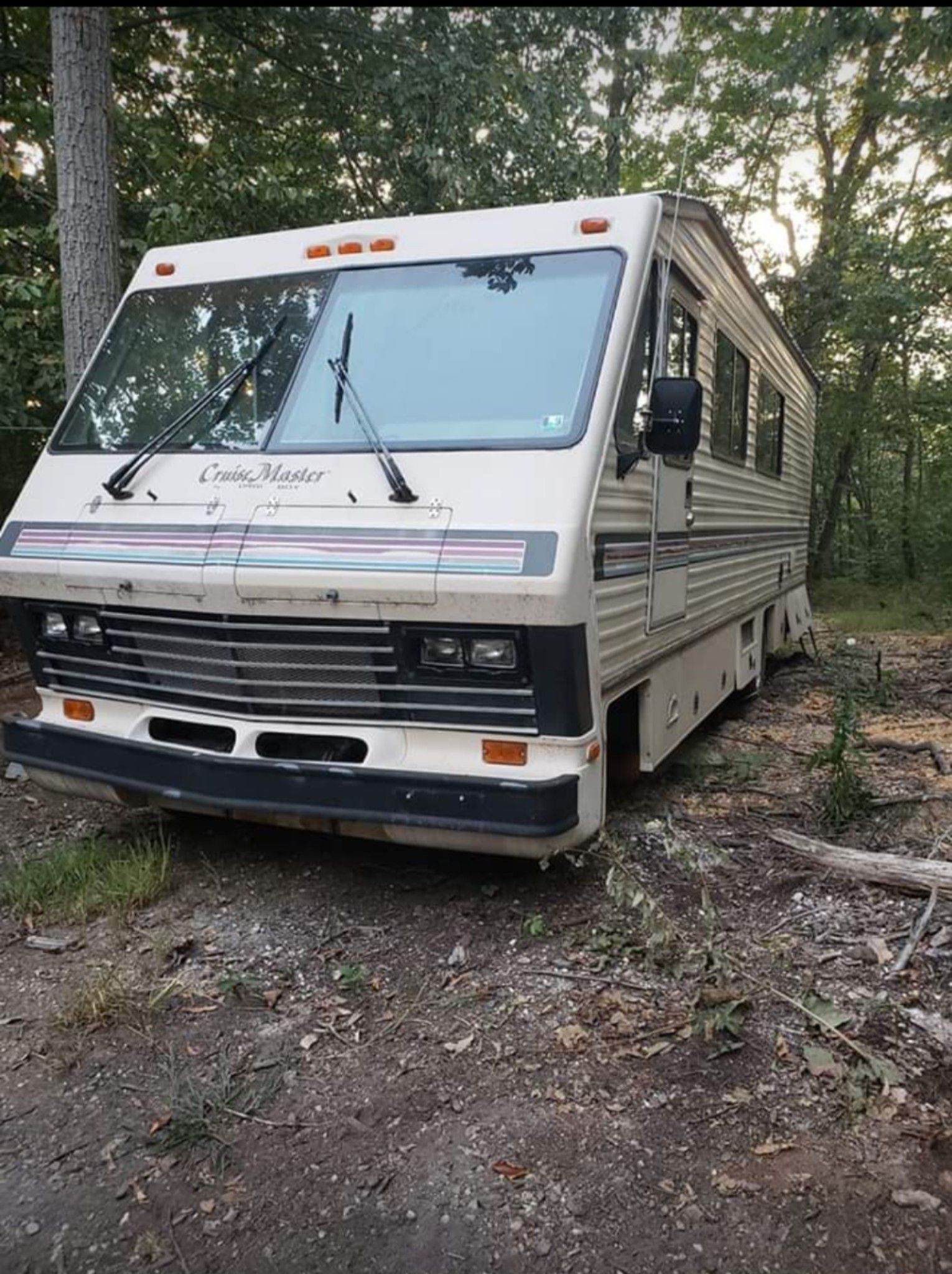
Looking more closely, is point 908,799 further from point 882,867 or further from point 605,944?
point 605,944

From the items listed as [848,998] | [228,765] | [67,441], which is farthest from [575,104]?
[848,998]

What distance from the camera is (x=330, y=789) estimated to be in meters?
3.40

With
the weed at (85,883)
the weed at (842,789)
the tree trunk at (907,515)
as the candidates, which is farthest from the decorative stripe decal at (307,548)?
the tree trunk at (907,515)

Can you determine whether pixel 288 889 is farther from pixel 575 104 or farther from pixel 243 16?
pixel 575 104

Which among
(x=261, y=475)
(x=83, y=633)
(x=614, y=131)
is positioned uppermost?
(x=614, y=131)

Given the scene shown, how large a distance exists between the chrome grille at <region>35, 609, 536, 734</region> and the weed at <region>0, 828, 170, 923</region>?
2.42ft

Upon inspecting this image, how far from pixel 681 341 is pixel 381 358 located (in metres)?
1.53

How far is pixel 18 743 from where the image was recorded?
13.0ft

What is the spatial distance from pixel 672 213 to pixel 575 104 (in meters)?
4.84

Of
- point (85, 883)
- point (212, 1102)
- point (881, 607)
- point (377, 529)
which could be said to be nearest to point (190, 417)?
point (377, 529)

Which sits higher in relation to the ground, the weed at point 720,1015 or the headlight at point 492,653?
the headlight at point 492,653

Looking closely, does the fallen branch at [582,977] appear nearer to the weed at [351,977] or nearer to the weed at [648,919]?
the weed at [648,919]

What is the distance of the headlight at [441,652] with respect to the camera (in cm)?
333

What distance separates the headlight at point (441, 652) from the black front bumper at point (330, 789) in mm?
400
